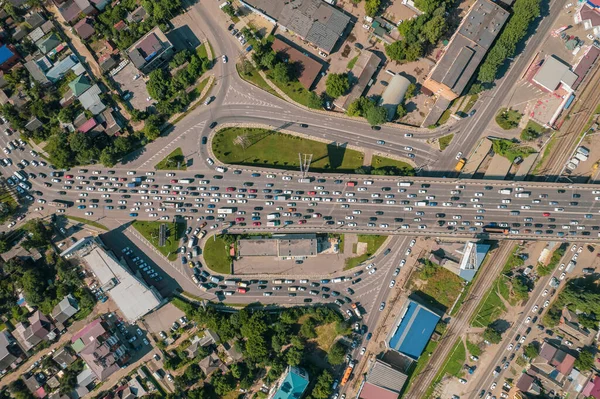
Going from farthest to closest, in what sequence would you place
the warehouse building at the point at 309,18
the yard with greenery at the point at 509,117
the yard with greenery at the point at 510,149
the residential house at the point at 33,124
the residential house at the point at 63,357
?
the yard with greenery at the point at 509,117 < the yard with greenery at the point at 510,149 < the residential house at the point at 33,124 < the warehouse building at the point at 309,18 < the residential house at the point at 63,357

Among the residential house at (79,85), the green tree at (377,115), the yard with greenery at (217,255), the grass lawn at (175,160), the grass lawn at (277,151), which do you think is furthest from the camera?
the grass lawn at (277,151)

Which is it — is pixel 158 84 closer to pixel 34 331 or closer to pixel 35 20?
pixel 35 20

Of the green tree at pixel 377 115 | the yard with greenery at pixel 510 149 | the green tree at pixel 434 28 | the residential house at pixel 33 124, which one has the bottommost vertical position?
the residential house at pixel 33 124

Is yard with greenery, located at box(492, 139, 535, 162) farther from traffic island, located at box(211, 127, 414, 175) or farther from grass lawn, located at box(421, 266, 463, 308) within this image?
grass lawn, located at box(421, 266, 463, 308)

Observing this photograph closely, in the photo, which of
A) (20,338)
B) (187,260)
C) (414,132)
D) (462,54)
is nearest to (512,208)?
(414,132)

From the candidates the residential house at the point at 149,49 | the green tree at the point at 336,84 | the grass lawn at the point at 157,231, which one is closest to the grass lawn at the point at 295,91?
the green tree at the point at 336,84

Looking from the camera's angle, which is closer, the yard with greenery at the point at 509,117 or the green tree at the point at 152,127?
the green tree at the point at 152,127

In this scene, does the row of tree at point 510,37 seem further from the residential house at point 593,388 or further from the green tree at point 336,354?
the residential house at point 593,388
